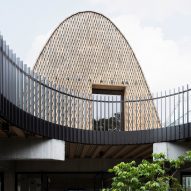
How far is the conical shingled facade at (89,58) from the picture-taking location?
3297 centimetres

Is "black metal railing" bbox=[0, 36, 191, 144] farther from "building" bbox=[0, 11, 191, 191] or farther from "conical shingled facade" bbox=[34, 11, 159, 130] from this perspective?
"conical shingled facade" bbox=[34, 11, 159, 130]

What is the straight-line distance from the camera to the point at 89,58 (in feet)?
115

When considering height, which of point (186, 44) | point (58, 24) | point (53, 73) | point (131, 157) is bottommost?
point (131, 157)

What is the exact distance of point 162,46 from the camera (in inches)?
2825

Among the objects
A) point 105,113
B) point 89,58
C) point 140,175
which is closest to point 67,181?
point 105,113

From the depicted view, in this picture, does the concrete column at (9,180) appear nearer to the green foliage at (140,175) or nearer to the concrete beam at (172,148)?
the concrete beam at (172,148)

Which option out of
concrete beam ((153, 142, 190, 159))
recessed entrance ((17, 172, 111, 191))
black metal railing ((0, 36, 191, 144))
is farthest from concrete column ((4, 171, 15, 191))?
concrete beam ((153, 142, 190, 159))

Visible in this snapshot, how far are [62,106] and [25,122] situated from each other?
12.3 ft

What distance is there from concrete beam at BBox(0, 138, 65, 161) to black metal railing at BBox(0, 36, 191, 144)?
1.09 feet

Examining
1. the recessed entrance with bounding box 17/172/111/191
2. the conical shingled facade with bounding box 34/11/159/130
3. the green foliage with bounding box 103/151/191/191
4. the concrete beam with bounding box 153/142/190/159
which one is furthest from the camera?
the conical shingled facade with bounding box 34/11/159/130

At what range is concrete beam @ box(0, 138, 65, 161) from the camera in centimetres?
1396

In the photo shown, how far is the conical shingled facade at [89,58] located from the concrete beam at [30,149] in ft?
54.3

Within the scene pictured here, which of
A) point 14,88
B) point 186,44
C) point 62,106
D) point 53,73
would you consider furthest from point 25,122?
point 186,44

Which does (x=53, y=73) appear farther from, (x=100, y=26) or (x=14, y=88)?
(x=14, y=88)
